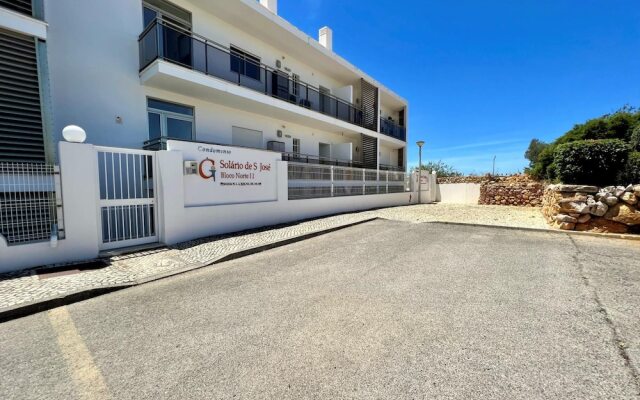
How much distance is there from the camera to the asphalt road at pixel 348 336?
2.15 metres

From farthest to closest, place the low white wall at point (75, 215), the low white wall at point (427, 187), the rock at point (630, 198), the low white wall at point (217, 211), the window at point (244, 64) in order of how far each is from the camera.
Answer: the low white wall at point (427, 187), the window at point (244, 64), the rock at point (630, 198), the low white wall at point (217, 211), the low white wall at point (75, 215)

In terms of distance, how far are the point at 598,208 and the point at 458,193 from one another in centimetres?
1382

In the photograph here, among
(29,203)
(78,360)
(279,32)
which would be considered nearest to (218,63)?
(279,32)

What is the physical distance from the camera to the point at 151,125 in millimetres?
8828

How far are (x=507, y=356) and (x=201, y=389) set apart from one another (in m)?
2.67

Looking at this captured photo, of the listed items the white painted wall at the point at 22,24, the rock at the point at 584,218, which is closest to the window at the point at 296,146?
the white painted wall at the point at 22,24

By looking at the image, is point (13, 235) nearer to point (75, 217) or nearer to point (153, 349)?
point (75, 217)

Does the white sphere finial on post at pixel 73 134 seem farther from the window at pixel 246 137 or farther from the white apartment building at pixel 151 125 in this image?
the window at pixel 246 137

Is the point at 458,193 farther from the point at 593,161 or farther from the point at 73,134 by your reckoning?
the point at 73,134

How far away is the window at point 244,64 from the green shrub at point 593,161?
11.2 meters

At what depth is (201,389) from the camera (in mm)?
2141

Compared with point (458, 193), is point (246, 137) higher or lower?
higher

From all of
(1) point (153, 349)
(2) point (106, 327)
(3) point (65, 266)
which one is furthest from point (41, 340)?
(3) point (65, 266)

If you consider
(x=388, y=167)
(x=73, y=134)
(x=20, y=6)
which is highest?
(x=20, y=6)
